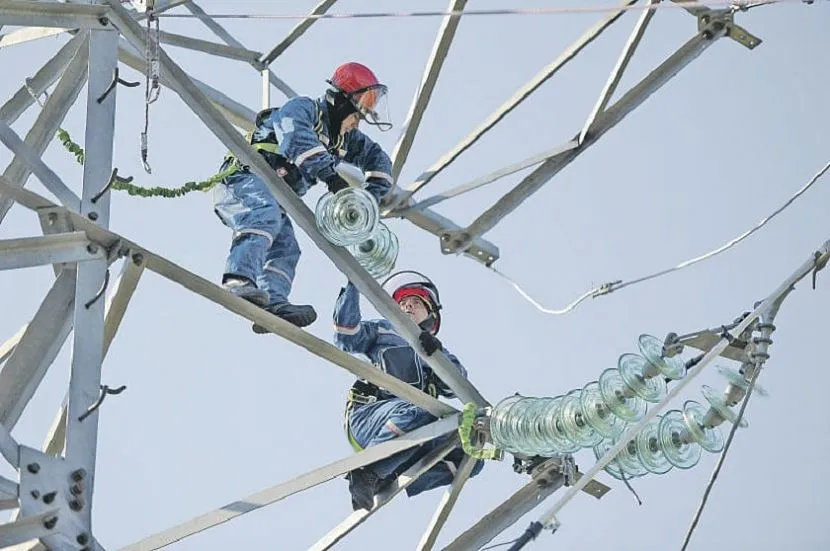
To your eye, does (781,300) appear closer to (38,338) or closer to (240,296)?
(240,296)

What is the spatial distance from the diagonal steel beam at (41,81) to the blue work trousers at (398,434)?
3030mm

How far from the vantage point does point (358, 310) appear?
13.8m

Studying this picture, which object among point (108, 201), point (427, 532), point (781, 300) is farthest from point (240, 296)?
point (781, 300)

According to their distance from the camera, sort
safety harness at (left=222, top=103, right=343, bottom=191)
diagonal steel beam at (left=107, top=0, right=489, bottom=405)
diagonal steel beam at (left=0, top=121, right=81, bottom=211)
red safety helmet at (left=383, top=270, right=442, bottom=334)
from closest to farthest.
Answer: diagonal steel beam at (left=0, top=121, right=81, bottom=211)
diagonal steel beam at (left=107, top=0, right=489, bottom=405)
safety harness at (left=222, top=103, right=343, bottom=191)
red safety helmet at (left=383, top=270, right=442, bottom=334)

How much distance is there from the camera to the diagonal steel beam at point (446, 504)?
13.2 meters

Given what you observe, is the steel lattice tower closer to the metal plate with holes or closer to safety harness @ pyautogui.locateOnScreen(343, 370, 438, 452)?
the metal plate with holes

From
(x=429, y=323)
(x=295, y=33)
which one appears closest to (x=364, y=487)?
(x=429, y=323)

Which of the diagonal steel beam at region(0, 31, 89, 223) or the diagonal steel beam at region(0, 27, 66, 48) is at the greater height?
the diagonal steel beam at region(0, 27, 66, 48)

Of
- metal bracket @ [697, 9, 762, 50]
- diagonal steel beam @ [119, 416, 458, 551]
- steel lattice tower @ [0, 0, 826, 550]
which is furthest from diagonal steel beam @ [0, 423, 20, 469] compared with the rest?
metal bracket @ [697, 9, 762, 50]

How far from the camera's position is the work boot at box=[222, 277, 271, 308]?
41.5 feet

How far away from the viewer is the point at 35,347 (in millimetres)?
11398

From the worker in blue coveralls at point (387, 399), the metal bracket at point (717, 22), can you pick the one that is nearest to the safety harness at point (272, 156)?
the worker in blue coveralls at point (387, 399)

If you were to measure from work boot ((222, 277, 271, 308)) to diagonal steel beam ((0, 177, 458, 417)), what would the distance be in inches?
18.4

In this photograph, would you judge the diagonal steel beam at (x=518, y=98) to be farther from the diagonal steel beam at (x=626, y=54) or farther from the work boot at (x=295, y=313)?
the work boot at (x=295, y=313)
